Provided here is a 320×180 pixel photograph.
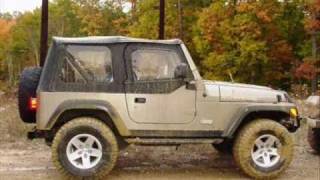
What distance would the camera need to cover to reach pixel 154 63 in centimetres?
Answer: 793

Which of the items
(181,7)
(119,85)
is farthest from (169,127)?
(181,7)

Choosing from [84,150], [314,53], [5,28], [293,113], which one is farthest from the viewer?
[5,28]

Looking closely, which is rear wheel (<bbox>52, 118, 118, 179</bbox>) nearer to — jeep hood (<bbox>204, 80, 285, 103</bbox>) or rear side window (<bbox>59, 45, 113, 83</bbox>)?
rear side window (<bbox>59, 45, 113, 83</bbox>)

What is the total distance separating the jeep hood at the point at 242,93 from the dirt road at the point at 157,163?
1.07m

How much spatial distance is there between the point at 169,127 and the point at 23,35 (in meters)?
61.0

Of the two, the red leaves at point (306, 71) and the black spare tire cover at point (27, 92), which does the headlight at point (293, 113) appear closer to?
the black spare tire cover at point (27, 92)

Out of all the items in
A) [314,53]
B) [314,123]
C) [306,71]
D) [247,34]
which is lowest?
[306,71]

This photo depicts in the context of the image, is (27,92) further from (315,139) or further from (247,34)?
(247,34)

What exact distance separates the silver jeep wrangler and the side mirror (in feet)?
0.04

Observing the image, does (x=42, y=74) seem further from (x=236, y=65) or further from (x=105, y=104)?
(x=236, y=65)

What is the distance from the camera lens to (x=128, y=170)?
8.54 m

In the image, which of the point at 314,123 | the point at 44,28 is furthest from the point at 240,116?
the point at 44,28

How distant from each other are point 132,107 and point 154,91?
0.36 m

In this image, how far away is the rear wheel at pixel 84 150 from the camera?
7.58 meters
